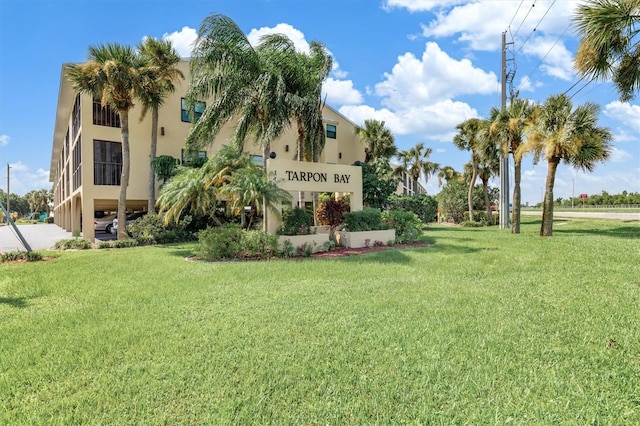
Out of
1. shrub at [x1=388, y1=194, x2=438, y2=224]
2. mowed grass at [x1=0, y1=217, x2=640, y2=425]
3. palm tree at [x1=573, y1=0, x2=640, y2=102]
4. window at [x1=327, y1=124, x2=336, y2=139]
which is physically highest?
window at [x1=327, y1=124, x2=336, y2=139]

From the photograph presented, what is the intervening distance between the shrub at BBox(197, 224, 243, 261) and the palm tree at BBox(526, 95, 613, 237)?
14.8m

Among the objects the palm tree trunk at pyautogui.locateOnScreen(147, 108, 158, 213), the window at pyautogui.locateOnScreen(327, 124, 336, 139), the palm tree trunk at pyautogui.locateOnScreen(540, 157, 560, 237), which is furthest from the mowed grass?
the window at pyautogui.locateOnScreen(327, 124, 336, 139)

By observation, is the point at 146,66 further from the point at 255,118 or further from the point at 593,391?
the point at 593,391

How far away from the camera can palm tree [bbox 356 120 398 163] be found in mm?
29547

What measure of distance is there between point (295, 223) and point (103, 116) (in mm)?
13603

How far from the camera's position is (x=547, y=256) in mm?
10430

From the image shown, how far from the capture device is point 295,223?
1271 cm

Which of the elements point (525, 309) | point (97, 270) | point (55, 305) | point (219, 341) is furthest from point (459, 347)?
point (97, 270)

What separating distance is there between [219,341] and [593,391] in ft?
12.9

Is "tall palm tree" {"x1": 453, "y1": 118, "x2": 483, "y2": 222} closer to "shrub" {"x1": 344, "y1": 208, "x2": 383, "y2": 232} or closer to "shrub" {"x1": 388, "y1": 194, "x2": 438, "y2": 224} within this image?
"shrub" {"x1": 388, "y1": 194, "x2": 438, "y2": 224}

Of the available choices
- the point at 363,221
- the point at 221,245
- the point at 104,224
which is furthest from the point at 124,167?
the point at 363,221

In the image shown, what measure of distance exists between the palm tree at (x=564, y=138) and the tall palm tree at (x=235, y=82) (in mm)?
12383

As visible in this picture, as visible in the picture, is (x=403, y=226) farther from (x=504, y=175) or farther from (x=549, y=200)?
(x=504, y=175)

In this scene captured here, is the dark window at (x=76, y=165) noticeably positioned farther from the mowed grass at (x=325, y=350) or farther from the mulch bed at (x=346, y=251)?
the mulch bed at (x=346, y=251)
